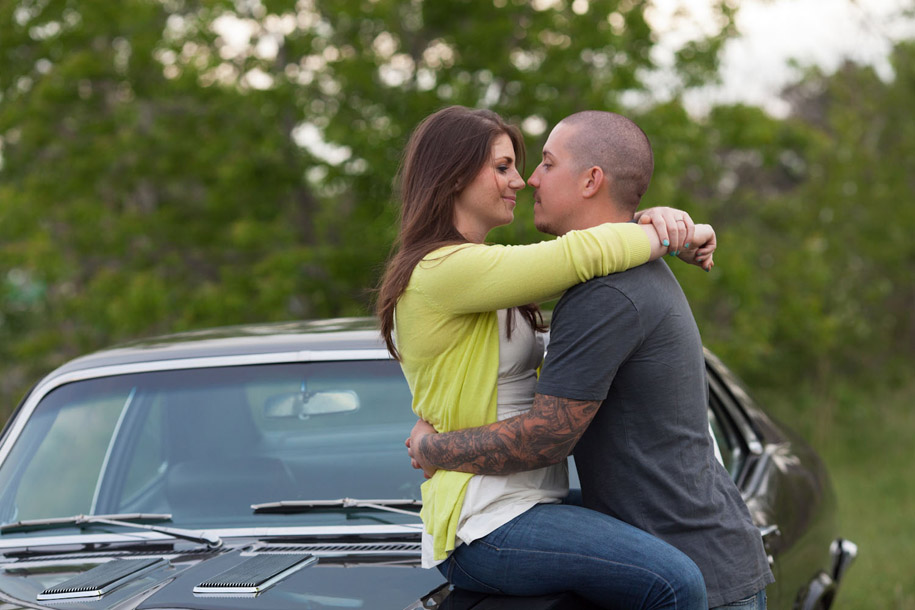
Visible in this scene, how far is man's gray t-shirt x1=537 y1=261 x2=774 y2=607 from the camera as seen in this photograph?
2156mm

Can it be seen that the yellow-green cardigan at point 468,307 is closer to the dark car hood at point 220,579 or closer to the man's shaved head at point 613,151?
the man's shaved head at point 613,151

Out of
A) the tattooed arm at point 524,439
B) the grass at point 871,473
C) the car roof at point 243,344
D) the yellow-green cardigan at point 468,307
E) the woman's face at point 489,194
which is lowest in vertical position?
the grass at point 871,473

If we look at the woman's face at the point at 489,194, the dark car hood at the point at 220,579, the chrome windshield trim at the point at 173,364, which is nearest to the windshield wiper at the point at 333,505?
the dark car hood at the point at 220,579

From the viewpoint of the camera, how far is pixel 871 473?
31.8 feet

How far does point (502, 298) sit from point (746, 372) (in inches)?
464

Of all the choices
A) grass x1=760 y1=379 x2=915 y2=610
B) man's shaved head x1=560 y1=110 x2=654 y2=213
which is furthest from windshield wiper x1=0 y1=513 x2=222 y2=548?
grass x1=760 y1=379 x2=915 y2=610

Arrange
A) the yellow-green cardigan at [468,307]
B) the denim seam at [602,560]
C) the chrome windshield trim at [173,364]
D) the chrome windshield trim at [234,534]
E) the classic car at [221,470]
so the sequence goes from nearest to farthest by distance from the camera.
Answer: the denim seam at [602,560] < the yellow-green cardigan at [468,307] < the classic car at [221,470] < the chrome windshield trim at [234,534] < the chrome windshield trim at [173,364]

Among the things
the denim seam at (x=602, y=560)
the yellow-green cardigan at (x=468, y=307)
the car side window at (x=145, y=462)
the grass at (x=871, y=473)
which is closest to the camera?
the denim seam at (x=602, y=560)

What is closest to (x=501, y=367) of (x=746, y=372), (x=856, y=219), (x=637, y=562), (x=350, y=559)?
(x=637, y=562)

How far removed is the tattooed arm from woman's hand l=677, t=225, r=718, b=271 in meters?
0.44

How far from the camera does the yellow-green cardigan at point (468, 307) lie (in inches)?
85.5

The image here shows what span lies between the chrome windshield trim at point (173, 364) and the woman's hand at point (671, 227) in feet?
3.70

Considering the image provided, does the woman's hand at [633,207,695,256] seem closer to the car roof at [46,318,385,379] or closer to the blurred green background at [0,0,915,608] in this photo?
the car roof at [46,318,385,379]

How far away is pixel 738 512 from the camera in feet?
7.57
